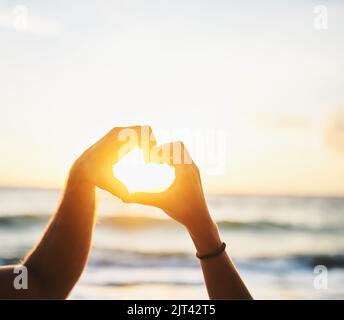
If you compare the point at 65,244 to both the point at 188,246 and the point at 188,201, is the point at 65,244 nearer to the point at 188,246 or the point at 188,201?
the point at 188,201

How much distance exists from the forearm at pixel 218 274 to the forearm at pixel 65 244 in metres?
0.40

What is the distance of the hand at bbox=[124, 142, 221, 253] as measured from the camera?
5.42ft

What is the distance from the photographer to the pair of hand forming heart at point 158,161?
Result: 1.64 meters

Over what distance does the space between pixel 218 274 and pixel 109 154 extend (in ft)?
1.71

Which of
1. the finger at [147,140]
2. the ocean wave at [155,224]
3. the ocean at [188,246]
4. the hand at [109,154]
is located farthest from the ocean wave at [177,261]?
the finger at [147,140]

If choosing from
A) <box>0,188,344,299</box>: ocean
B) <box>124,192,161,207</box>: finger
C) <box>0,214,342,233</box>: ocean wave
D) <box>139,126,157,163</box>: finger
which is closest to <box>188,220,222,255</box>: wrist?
<box>124,192,161,207</box>: finger

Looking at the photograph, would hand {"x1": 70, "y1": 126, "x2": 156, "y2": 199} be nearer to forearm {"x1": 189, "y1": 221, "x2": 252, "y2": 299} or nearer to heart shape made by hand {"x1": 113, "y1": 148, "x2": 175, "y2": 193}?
heart shape made by hand {"x1": 113, "y1": 148, "x2": 175, "y2": 193}

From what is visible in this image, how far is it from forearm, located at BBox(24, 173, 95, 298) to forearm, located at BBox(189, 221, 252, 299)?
40cm

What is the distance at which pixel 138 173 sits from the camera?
6.40ft

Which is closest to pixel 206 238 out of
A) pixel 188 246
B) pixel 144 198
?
pixel 144 198

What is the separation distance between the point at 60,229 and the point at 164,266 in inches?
356

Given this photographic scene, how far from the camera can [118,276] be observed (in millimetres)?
9289
